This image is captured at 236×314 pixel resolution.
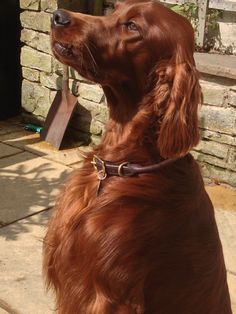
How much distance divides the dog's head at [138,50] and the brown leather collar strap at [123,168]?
0.10 m

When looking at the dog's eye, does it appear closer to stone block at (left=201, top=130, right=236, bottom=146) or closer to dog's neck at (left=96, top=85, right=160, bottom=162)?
dog's neck at (left=96, top=85, right=160, bottom=162)

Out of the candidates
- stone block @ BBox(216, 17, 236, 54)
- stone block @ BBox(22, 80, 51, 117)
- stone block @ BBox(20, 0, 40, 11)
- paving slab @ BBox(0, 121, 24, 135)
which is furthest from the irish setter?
paving slab @ BBox(0, 121, 24, 135)

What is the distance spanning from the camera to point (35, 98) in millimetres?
5926

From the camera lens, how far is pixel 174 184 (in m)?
2.24

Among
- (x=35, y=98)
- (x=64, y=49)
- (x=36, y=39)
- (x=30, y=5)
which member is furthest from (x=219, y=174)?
(x=64, y=49)

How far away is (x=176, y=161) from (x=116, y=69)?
1.43 feet

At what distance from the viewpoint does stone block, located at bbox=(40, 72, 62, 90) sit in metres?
5.65

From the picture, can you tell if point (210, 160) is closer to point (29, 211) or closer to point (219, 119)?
point (219, 119)

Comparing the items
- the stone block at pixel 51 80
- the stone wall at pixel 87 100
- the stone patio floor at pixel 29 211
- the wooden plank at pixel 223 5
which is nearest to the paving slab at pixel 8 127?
the stone patio floor at pixel 29 211

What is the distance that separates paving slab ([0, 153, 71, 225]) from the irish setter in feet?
5.93

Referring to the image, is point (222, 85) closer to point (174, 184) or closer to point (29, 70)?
point (29, 70)

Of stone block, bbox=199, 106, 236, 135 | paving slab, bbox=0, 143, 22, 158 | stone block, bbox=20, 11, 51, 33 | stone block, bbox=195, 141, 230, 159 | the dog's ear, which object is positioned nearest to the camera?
the dog's ear

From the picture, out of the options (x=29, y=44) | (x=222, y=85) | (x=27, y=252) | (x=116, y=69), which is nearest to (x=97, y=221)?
(x=116, y=69)

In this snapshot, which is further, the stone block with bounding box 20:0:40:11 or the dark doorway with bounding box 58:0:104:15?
the stone block with bounding box 20:0:40:11
